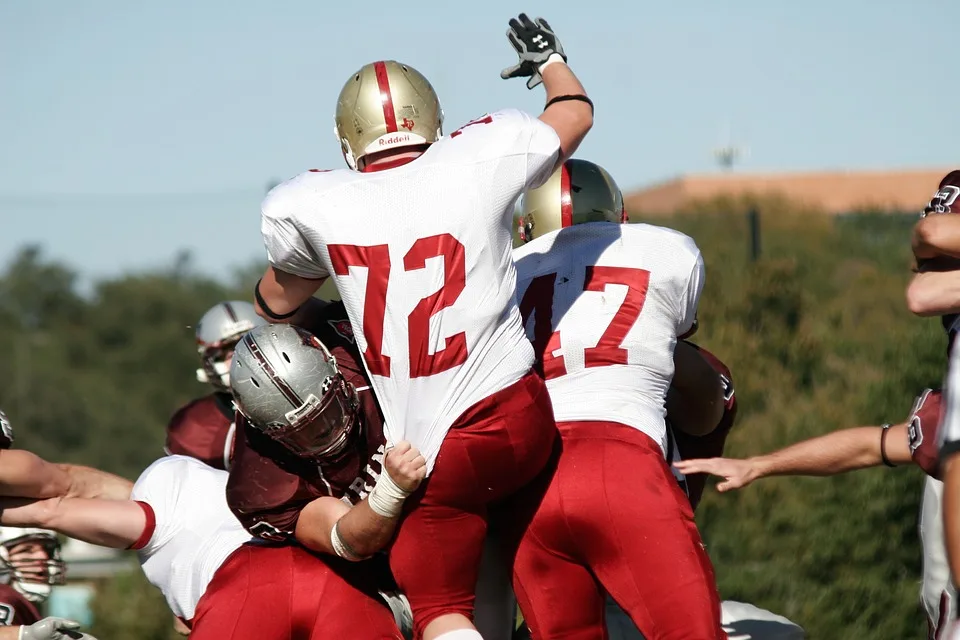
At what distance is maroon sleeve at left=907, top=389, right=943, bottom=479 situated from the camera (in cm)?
412

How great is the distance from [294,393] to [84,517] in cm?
106

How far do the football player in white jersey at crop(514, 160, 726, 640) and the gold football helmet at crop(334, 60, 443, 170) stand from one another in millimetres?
595

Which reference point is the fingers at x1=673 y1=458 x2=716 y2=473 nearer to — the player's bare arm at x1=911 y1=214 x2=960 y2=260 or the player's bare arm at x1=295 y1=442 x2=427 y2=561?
the player's bare arm at x1=911 y1=214 x2=960 y2=260

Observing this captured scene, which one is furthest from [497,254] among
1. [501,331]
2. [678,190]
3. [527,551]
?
[678,190]

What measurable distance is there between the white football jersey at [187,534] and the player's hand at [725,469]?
1.42 metres

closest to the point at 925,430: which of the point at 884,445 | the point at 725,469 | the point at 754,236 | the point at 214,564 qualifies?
the point at 884,445

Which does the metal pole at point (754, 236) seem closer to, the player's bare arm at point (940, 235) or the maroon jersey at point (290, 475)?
the player's bare arm at point (940, 235)

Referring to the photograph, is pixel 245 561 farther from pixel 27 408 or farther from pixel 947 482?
pixel 27 408

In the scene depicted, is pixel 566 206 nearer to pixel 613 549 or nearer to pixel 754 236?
pixel 613 549

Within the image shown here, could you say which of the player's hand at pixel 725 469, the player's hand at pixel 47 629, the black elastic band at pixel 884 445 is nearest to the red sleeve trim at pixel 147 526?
the player's hand at pixel 47 629

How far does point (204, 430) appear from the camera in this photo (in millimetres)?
5906

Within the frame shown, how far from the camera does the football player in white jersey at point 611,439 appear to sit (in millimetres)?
3664

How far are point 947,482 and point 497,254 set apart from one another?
55.1 inches

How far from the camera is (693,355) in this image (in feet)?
14.8
